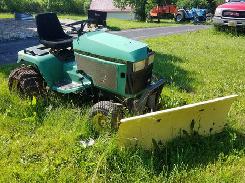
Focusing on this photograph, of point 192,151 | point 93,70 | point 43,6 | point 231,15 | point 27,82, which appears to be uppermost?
point 93,70

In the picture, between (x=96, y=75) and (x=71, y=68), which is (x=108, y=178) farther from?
(x=71, y=68)

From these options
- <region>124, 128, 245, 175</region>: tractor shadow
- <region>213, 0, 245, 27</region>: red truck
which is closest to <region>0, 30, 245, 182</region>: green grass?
<region>124, 128, 245, 175</region>: tractor shadow

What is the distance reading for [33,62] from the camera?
5594mm

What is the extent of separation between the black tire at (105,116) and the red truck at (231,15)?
435 inches

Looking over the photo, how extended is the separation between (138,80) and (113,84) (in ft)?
1.03

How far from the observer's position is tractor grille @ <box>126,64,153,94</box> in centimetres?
474

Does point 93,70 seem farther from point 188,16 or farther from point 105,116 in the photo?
point 188,16

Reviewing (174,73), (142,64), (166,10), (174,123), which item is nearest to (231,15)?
(174,73)

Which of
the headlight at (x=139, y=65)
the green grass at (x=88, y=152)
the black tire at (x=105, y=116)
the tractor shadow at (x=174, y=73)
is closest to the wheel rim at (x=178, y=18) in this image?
the tractor shadow at (x=174, y=73)

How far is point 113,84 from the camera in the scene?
4867mm

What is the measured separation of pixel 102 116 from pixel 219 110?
55.3 inches

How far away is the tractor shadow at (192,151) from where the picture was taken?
411cm

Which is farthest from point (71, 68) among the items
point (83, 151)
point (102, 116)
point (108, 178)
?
point (108, 178)

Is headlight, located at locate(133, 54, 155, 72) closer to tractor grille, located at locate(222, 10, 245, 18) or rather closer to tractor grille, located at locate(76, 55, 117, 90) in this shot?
tractor grille, located at locate(76, 55, 117, 90)
